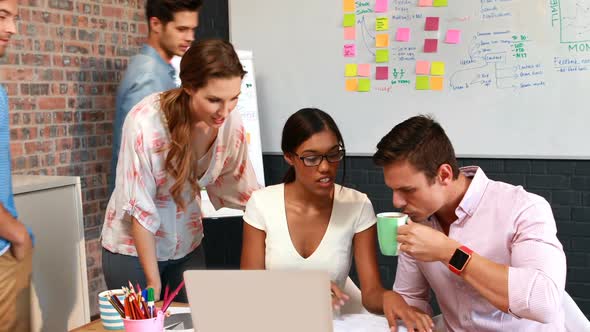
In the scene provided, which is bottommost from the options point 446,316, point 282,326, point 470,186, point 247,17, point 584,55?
point 446,316

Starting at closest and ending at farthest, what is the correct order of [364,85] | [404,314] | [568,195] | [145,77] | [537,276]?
[537,276] → [404,314] → [145,77] → [568,195] → [364,85]

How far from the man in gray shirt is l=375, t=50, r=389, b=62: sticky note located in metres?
1.19

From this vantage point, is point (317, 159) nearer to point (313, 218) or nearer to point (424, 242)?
point (313, 218)

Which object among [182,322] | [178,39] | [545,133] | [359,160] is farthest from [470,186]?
[359,160]

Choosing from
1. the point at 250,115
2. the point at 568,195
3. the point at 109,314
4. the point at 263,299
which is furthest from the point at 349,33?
the point at 263,299

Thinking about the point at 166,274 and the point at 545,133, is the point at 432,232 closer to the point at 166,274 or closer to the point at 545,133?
the point at 166,274

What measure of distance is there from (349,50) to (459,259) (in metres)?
2.69

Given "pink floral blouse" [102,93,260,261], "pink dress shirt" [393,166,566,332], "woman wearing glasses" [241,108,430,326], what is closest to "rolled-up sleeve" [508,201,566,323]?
"pink dress shirt" [393,166,566,332]

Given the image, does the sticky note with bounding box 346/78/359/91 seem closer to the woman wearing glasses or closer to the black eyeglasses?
the woman wearing glasses

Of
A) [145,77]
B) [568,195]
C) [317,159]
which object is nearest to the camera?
[317,159]

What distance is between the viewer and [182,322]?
1845mm

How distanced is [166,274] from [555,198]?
2.21 meters

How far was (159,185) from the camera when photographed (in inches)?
91.6

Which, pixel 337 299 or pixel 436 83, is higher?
pixel 436 83
